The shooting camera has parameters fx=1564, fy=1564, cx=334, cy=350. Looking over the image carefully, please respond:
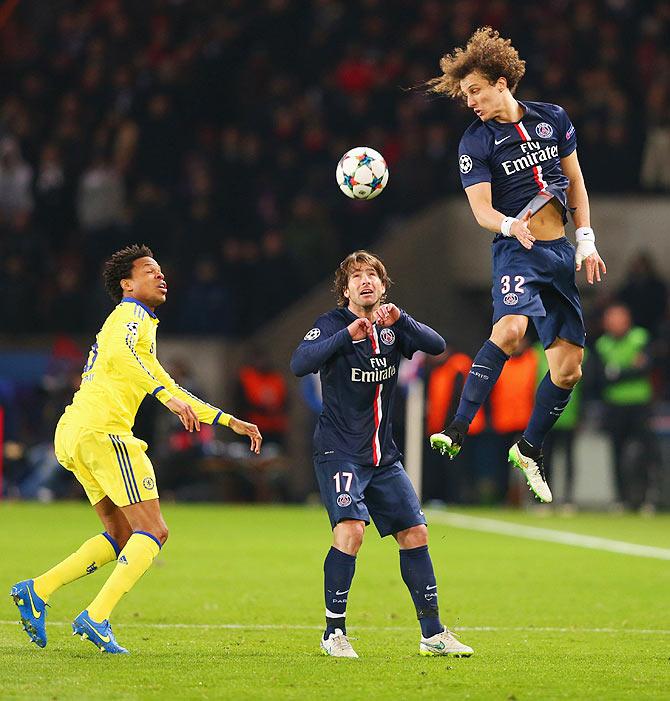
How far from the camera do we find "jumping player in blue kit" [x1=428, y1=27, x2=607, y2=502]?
877cm

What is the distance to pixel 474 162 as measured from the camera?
8.81m

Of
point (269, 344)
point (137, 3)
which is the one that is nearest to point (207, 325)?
point (269, 344)

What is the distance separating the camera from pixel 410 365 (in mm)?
19500

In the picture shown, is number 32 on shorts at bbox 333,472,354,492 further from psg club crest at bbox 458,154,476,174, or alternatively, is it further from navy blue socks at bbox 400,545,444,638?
psg club crest at bbox 458,154,476,174

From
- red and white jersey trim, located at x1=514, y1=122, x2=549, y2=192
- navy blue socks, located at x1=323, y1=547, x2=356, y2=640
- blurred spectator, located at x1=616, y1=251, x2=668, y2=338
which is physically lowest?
navy blue socks, located at x1=323, y1=547, x2=356, y2=640

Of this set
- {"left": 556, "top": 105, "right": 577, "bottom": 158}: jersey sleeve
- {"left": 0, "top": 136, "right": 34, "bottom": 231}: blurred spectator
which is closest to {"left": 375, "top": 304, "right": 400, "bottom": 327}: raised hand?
{"left": 556, "top": 105, "right": 577, "bottom": 158}: jersey sleeve

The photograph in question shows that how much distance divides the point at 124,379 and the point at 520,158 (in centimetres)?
256

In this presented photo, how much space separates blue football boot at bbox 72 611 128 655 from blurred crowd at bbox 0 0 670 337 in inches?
487

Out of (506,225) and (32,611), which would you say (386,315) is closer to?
(506,225)

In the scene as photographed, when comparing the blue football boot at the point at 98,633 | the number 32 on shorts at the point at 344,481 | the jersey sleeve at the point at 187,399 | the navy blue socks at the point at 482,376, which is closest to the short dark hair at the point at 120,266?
the jersey sleeve at the point at 187,399

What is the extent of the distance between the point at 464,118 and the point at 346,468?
553 inches

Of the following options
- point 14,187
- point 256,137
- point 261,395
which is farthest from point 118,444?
point 256,137

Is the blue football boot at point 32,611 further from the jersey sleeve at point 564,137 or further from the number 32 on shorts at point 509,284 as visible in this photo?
the jersey sleeve at point 564,137

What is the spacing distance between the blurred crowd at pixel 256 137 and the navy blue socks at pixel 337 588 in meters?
12.4
